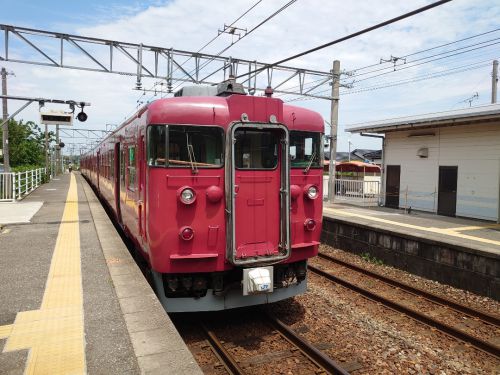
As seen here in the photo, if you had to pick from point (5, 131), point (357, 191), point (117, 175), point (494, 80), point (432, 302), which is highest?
point (494, 80)

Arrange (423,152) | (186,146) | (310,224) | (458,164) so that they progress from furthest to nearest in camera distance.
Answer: (423,152) < (458,164) < (310,224) < (186,146)

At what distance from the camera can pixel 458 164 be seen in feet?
44.3

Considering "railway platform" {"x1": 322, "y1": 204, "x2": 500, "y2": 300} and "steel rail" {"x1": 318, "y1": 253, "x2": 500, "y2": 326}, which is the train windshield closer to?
"steel rail" {"x1": 318, "y1": 253, "x2": 500, "y2": 326}

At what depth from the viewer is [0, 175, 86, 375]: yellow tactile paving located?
327cm

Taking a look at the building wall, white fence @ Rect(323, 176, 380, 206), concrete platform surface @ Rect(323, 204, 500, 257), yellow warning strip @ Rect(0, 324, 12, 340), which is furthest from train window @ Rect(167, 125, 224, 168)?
white fence @ Rect(323, 176, 380, 206)

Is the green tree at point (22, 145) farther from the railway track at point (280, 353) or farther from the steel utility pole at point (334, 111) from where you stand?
the railway track at point (280, 353)

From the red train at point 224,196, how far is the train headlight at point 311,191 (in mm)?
14

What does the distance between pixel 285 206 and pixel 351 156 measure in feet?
137

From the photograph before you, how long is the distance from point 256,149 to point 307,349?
2.56 meters

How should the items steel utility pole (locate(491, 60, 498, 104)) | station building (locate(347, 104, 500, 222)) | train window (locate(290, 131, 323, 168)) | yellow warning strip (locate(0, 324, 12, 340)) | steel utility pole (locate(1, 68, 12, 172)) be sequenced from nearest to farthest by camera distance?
yellow warning strip (locate(0, 324, 12, 340))
train window (locate(290, 131, 323, 168))
station building (locate(347, 104, 500, 222))
steel utility pole (locate(1, 68, 12, 172))
steel utility pole (locate(491, 60, 498, 104))

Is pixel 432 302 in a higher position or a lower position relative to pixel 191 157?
lower

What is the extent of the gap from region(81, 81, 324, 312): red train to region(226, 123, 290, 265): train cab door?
0.01m

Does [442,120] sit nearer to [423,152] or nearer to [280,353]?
[423,152]

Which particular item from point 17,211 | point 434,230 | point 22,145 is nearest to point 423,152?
point 434,230
